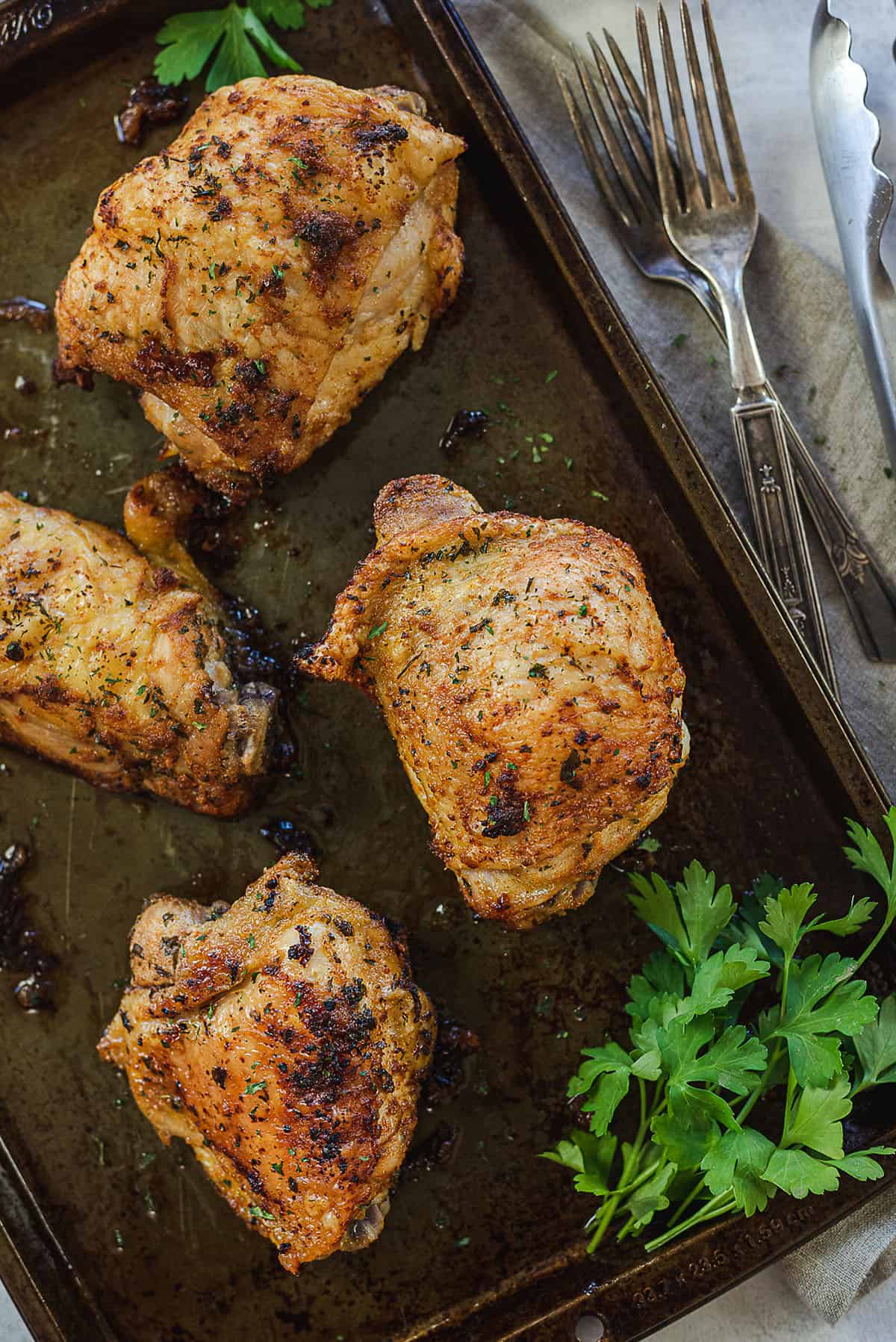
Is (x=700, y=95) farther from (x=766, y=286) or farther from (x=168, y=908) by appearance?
(x=168, y=908)

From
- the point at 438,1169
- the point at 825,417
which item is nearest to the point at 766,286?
the point at 825,417

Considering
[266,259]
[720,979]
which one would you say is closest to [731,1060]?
[720,979]

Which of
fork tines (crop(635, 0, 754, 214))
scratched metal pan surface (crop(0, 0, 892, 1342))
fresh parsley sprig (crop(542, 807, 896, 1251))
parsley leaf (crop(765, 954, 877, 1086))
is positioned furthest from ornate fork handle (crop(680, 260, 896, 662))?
parsley leaf (crop(765, 954, 877, 1086))

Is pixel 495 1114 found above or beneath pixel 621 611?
beneath

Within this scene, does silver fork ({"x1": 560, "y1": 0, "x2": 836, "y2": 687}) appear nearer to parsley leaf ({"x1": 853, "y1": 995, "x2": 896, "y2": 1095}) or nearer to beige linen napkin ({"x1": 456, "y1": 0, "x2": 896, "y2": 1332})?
beige linen napkin ({"x1": 456, "y1": 0, "x2": 896, "y2": 1332})

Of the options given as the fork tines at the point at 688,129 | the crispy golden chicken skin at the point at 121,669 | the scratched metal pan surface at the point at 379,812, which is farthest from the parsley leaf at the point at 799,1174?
the fork tines at the point at 688,129

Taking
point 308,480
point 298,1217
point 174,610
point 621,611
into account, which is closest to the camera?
point 621,611

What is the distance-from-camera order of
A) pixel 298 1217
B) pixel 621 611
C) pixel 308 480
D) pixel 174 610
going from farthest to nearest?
pixel 308 480
pixel 174 610
pixel 298 1217
pixel 621 611
